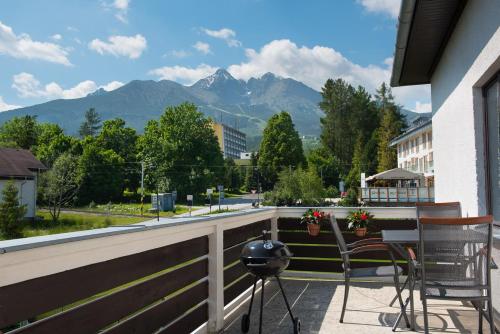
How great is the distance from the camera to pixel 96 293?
213cm

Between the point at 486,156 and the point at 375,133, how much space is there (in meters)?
47.4

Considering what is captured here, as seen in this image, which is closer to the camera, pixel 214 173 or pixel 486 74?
pixel 486 74

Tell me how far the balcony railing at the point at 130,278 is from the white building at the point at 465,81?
2.39 m

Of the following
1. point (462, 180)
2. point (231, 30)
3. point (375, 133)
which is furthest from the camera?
point (231, 30)

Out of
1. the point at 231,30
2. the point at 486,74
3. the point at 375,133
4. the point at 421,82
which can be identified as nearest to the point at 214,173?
the point at 375,133

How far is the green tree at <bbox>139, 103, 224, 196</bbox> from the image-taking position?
5238 cm

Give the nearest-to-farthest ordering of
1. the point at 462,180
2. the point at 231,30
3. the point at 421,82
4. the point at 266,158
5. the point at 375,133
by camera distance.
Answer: the point at 462,180 < the point at 421,82 < the point at 375,133 < the point at 266,158 < the point at 231,30

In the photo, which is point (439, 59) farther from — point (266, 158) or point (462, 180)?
point (266, 158)

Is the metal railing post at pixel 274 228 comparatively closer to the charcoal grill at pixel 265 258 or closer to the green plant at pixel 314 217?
the green plant at pixel 314 217

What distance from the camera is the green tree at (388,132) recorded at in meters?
45.9

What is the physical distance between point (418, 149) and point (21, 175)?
31104mm

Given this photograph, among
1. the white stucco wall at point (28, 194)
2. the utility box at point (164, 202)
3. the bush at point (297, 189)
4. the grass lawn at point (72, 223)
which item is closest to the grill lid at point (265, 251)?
the grass lawn at point (72, 223)

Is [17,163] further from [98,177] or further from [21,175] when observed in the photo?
[98,177]

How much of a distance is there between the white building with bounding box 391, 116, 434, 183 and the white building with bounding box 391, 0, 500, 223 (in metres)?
23.4
